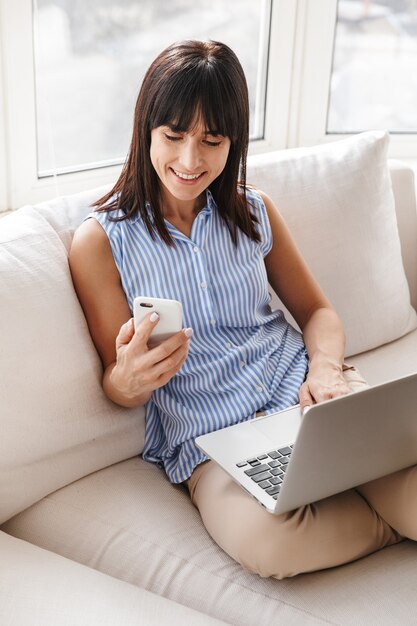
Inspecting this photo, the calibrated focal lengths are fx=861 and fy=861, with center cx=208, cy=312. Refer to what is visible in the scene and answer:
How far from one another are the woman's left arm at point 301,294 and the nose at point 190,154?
0.29 m

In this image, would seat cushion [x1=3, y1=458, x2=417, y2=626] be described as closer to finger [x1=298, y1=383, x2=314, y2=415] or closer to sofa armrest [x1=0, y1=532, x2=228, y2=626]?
sofa armrest [x1=0, y1=532, x2=228, y2=626]

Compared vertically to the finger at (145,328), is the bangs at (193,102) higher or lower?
higher

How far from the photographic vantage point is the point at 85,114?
2191 millimetres

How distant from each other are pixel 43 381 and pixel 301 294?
1.88 ft

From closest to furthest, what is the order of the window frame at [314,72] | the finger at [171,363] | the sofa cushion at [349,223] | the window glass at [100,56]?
the finger at [171,363] → the sofa cushion at [349,223] → the window glass at [100,56] → the window frame at [314,72]

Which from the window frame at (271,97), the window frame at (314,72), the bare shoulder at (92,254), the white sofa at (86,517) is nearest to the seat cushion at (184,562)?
the white sofa at (86,517)

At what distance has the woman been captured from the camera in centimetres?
137

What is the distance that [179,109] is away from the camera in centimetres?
144

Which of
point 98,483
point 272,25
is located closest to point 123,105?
point 272,25

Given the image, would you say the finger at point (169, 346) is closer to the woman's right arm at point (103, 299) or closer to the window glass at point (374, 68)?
the woman's right arm at point (103, 299)

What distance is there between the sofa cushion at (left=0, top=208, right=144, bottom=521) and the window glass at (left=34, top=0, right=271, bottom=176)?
567 mm

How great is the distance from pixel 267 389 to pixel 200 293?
0.22 m

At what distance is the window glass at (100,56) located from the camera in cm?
204

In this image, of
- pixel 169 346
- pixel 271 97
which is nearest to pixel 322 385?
pixel 169 346
